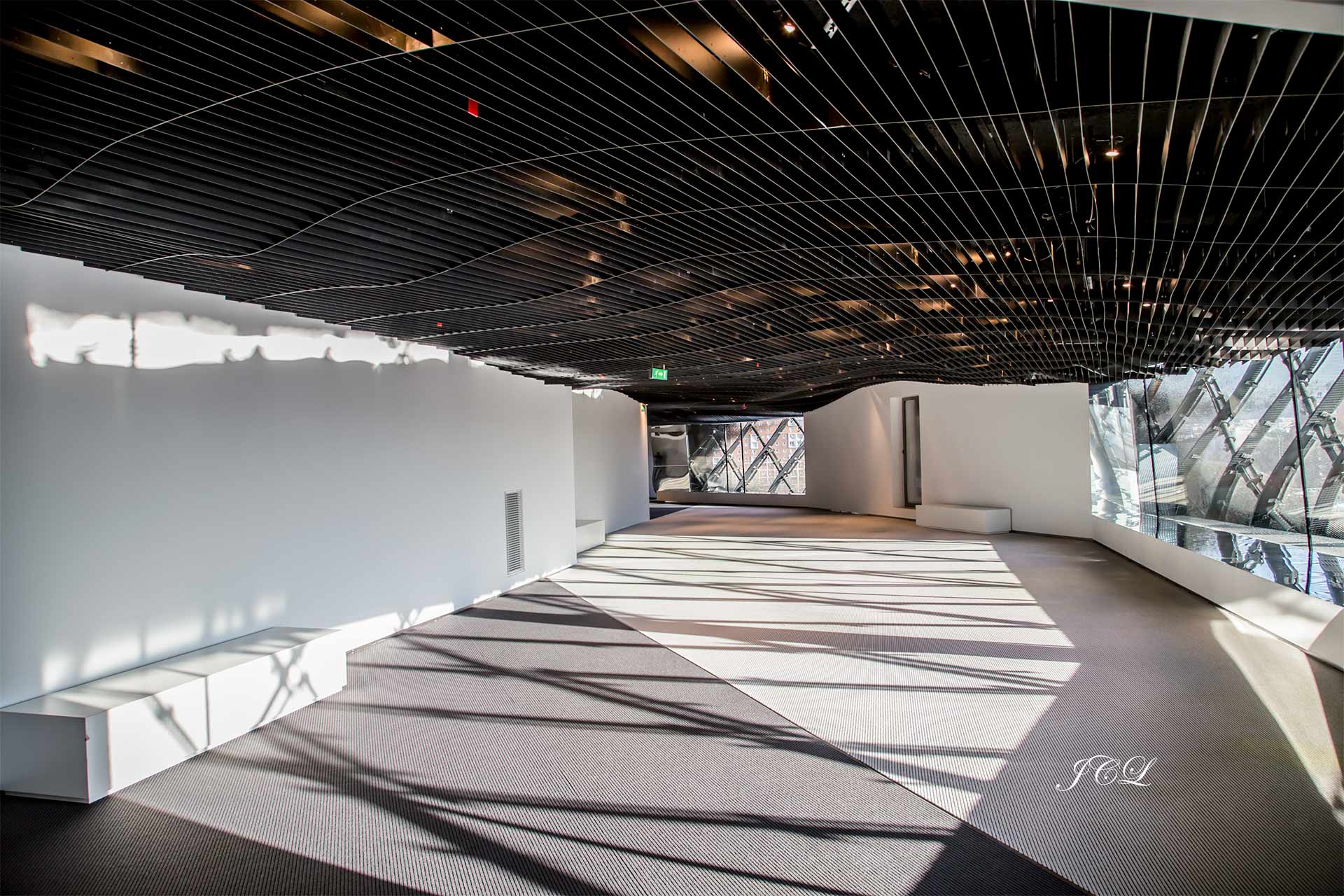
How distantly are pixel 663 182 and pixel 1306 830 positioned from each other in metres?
5.48

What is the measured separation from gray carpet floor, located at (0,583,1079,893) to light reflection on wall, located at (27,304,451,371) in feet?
10.8

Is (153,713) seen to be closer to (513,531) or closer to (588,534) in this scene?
(513,531)

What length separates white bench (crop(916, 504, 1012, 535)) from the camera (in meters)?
20.5

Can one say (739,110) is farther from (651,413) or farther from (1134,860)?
(651,413)

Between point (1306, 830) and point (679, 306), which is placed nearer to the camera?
point (1306, 830)

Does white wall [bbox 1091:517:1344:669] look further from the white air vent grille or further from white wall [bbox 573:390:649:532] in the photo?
white wall [bbox 573:390:649:532]

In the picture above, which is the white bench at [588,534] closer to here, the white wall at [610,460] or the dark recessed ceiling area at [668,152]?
the white wall at [610,460]

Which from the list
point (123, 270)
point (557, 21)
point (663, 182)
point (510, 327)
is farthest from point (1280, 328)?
point (123, 270)

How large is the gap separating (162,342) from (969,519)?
744 inches

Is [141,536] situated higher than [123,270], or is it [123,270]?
[123,270]

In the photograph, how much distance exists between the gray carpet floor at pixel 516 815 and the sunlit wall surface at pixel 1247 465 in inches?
260

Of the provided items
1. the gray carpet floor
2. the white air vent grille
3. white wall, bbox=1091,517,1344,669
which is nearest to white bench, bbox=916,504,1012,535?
white wall, bbox=1091,517,1344,669

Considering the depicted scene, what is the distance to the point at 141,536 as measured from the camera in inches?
262

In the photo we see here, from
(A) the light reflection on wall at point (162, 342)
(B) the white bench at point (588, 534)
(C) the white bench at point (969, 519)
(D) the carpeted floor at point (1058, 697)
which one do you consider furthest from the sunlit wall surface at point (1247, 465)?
(B) the white bench at point (588, 534)
